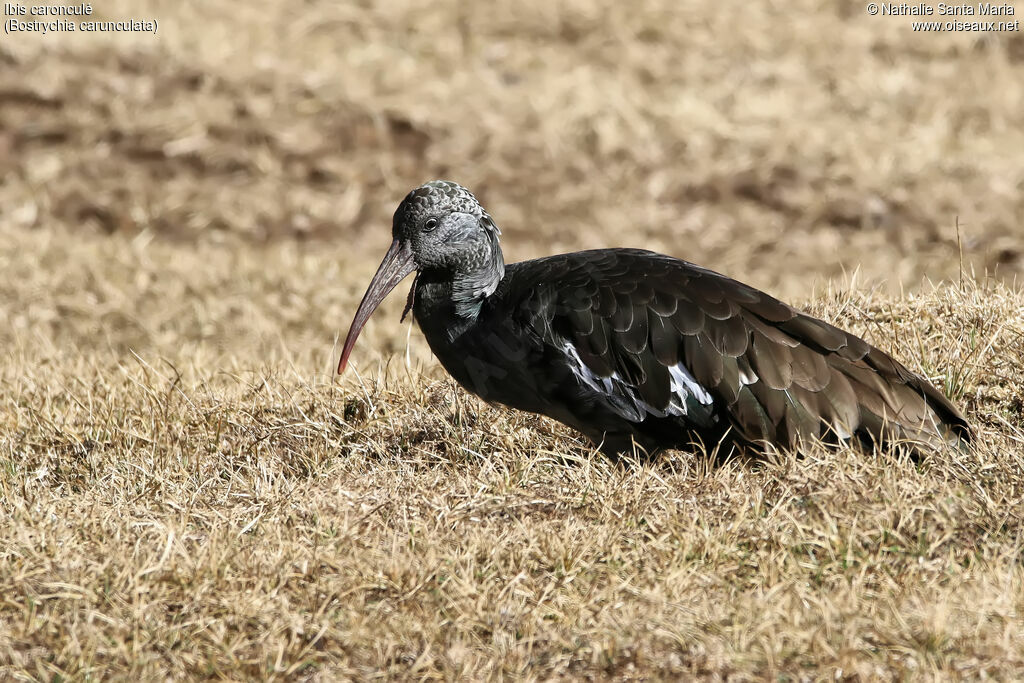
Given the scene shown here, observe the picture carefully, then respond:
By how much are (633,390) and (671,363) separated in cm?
16

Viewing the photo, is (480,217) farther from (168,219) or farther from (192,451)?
(168,219)

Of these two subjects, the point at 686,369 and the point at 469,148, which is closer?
the point at 686,369

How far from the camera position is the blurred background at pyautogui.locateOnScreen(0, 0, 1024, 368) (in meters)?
9.23

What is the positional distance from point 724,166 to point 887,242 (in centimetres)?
170

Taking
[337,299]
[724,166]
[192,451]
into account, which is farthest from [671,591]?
[724,166]

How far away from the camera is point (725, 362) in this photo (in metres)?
4.23

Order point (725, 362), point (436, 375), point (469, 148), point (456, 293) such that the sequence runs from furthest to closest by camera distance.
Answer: point (469, 148) → point (436, 375) → point (456, 293) → point (725, 362)

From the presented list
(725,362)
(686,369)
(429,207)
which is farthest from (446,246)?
(725,362)

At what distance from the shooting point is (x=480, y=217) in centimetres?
470

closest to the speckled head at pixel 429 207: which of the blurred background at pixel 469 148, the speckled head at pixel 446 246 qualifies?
the speckled head at pixel 446 246

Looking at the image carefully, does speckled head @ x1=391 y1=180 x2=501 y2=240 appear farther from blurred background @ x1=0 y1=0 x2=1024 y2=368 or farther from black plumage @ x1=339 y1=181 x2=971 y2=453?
blurred background @ x1=0 y1=0 x2=1024 y2=368

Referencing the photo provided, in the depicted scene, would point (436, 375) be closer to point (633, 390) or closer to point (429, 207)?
point (429, 207)

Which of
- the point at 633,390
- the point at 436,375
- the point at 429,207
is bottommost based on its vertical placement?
the point at 436,375

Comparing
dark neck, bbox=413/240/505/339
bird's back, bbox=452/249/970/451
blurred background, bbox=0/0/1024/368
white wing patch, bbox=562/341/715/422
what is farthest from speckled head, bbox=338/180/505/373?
blurred background, bbox=0/0/1024/368
